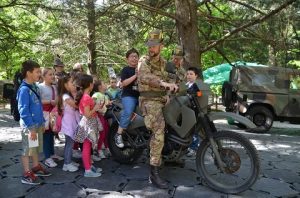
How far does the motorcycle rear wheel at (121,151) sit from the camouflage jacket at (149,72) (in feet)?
3.74

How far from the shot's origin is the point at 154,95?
4.61m

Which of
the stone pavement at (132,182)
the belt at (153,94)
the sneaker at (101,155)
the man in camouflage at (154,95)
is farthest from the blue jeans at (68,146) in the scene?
the belt at (153,94)

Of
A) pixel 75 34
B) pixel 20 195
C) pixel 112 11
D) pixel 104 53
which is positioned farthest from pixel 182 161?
pixel 104 53

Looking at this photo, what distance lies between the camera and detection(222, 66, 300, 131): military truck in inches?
415

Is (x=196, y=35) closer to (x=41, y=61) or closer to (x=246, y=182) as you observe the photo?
(x=246, y=182)

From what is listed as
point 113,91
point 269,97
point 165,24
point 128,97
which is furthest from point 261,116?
point 128,97

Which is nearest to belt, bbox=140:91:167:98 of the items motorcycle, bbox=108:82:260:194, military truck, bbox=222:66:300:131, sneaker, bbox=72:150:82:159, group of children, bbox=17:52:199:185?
motorcycle, bbox=108:82:260:194

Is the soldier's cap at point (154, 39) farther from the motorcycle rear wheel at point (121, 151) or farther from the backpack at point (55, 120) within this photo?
the backpack at point (55, 120)

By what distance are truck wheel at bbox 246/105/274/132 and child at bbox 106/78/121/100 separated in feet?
16.5

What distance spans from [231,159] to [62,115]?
2446mm

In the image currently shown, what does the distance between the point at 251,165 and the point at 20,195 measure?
2604 mm

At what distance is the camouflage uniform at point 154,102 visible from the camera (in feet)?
14.9

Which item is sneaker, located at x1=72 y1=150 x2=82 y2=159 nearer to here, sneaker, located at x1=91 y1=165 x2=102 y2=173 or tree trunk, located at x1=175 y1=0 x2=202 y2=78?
sneaker, located at x1=91 y1=165 x2=102 y2=173

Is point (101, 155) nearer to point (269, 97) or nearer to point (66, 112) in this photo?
point (66, 112)
